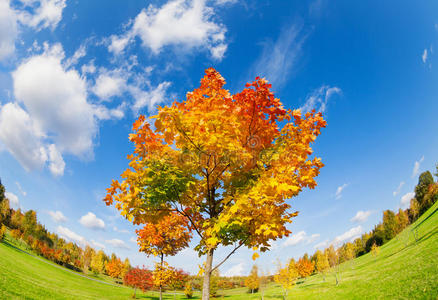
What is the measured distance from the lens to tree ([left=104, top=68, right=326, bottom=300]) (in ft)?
15.2

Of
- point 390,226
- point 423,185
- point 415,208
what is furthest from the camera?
point 423,185

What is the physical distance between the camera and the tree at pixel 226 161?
4.64 m

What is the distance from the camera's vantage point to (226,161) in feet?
18.0

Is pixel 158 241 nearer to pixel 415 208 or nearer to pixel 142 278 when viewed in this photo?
pixel 142 278

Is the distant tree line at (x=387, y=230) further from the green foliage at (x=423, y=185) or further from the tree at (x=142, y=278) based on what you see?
the tree at (x=142, y=278)

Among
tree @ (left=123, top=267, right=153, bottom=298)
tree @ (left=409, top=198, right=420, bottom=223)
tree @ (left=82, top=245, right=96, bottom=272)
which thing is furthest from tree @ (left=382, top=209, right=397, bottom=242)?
tree @ (left=82, top=245, right=96, bottom=272)

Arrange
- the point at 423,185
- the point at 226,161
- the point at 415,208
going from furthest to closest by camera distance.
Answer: the point at 423,185, the point at 415,208, the point at 226,161

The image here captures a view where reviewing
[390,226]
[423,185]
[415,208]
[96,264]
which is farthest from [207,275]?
[96,264]

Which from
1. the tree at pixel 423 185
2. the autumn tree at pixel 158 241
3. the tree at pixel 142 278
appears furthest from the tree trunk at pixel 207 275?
the tree at pixel 423 185

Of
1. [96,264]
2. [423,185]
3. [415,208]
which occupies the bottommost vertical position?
[96,264]

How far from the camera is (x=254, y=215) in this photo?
482 centimetres

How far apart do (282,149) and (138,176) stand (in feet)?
11.3

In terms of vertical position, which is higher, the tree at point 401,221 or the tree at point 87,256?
the tree at point 401,221

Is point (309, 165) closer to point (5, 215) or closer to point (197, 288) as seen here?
point (197, 288)
